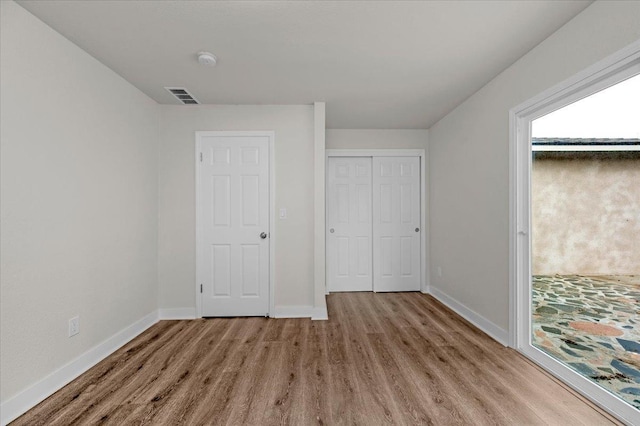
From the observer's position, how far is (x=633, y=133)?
1.64 meters

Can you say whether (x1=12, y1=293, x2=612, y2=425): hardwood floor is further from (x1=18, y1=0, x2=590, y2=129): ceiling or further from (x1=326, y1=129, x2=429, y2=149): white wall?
(x1=326, y1=129, x2=429, y2=149): white wall

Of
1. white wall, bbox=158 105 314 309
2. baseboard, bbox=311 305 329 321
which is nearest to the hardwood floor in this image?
baseboard, bbox=311 305 329 321

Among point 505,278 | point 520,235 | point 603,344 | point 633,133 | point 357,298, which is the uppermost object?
point 633,133

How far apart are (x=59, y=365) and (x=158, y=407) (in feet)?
2.87

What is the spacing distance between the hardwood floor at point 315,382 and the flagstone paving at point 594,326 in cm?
23

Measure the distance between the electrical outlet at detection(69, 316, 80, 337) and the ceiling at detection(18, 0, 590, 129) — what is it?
2.12m

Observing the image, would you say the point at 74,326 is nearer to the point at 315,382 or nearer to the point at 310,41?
the point at 315,382

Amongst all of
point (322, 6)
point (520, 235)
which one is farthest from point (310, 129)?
point (520, 235)

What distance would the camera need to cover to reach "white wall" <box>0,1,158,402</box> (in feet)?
5.50

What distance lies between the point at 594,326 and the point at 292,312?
2.66 meters

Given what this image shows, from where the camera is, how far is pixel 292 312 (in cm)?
327

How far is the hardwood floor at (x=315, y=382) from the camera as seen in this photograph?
1655 millimetres

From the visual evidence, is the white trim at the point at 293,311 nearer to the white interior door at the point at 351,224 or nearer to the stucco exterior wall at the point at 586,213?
the white interior door at the point at 351,224

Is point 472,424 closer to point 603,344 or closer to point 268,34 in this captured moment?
point 603,344
